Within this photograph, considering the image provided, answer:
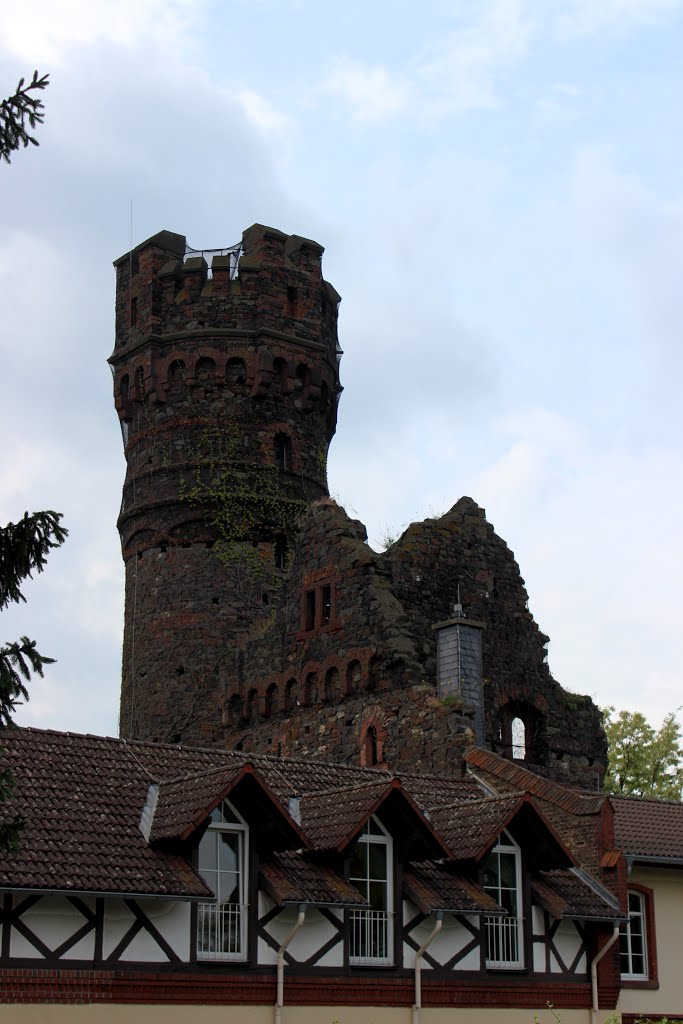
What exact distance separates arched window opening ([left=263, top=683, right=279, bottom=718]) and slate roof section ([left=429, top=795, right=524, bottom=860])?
11.0m

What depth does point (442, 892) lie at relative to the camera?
2188 cm

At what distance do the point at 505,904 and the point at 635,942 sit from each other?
12.2 ft

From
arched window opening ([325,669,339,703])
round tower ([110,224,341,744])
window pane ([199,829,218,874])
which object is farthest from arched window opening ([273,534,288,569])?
window pane ([199,829,218,874])

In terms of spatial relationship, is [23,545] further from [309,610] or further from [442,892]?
[309,610]

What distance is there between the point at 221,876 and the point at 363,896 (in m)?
2.14

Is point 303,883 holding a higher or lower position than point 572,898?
lower

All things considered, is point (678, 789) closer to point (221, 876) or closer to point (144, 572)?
point (144, 572)

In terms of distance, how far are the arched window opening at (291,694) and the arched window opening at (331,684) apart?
1202mm

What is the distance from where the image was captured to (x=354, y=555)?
1282 inches

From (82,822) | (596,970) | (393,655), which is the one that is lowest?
(596,970)

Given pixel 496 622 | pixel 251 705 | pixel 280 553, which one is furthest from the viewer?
pixel 280 553

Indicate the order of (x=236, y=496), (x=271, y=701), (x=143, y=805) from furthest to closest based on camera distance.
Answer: (x=236, y=496) → (x=271, y=701) → (x=143, y=805)

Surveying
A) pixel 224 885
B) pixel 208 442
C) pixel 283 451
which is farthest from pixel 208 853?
pixel 283 451

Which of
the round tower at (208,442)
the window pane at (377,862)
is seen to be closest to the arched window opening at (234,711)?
the round tower at (208,442)
